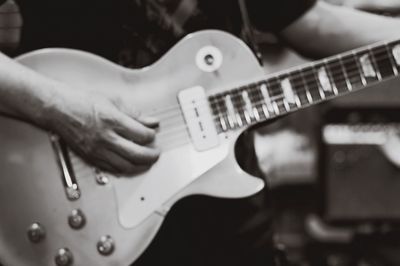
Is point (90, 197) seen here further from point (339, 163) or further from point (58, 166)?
point (339, 163)

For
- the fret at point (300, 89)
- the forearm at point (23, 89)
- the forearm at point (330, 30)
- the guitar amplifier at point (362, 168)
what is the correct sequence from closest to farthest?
the forearm at point (23, 89)
the fret at point (300, 89)
the forearm at point (330, 30)
the guitar amplifier at point (362, 168)

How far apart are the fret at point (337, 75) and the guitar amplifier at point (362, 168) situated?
5.23ft

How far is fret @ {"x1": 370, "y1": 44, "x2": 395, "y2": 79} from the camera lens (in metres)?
1.17

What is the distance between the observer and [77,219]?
104cm

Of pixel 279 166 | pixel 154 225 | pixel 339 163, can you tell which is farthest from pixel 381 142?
pixel 154 225

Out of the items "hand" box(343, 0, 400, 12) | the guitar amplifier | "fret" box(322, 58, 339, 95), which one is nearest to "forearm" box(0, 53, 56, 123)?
"fret" box(322, 58, 339, 95)

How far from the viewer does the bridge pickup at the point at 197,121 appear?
109 centimetres

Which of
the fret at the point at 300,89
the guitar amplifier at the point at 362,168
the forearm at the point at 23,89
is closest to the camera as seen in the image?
the forearm at the point at 23,89

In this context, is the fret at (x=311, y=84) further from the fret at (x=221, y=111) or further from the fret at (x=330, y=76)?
the fret at (x=221, y=111)

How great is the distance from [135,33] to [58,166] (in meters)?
0.25

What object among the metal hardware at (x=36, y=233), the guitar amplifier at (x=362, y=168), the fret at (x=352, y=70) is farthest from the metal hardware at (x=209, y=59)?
the guitar amplifier at (x=362, y=168)

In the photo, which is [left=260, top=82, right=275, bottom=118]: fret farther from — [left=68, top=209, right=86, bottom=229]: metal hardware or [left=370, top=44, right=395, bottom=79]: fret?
[left=68, top=209, right=86, bottom=229]: metal hardware

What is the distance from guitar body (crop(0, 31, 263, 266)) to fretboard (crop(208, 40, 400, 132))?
0.03 meters

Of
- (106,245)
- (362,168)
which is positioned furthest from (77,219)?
(362,168)
